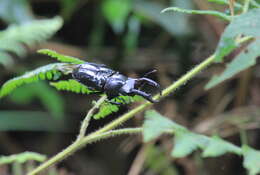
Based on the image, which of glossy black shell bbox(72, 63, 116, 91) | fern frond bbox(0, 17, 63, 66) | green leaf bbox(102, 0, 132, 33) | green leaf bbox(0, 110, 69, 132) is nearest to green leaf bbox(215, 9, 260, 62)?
glossy black shell bbox(72, 63, 116, 91)

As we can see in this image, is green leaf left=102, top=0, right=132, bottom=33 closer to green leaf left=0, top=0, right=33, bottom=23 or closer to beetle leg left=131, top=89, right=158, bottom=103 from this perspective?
green leaf left=0, top=0, right=33, bottom=23

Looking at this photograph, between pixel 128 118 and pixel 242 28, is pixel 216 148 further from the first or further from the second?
pixel 242 28

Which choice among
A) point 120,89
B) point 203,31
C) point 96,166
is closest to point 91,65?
point 120,89

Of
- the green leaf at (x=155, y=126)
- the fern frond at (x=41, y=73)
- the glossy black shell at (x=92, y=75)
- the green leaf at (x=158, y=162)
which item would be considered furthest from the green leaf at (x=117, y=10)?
the green leaf at (x=155, y=126)

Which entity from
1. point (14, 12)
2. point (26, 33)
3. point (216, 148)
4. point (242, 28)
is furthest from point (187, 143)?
point (14, 12)

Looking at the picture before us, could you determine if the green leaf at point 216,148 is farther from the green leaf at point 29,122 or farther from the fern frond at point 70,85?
the green leaf at point 29,122

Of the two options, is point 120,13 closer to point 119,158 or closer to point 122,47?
point 122,47
